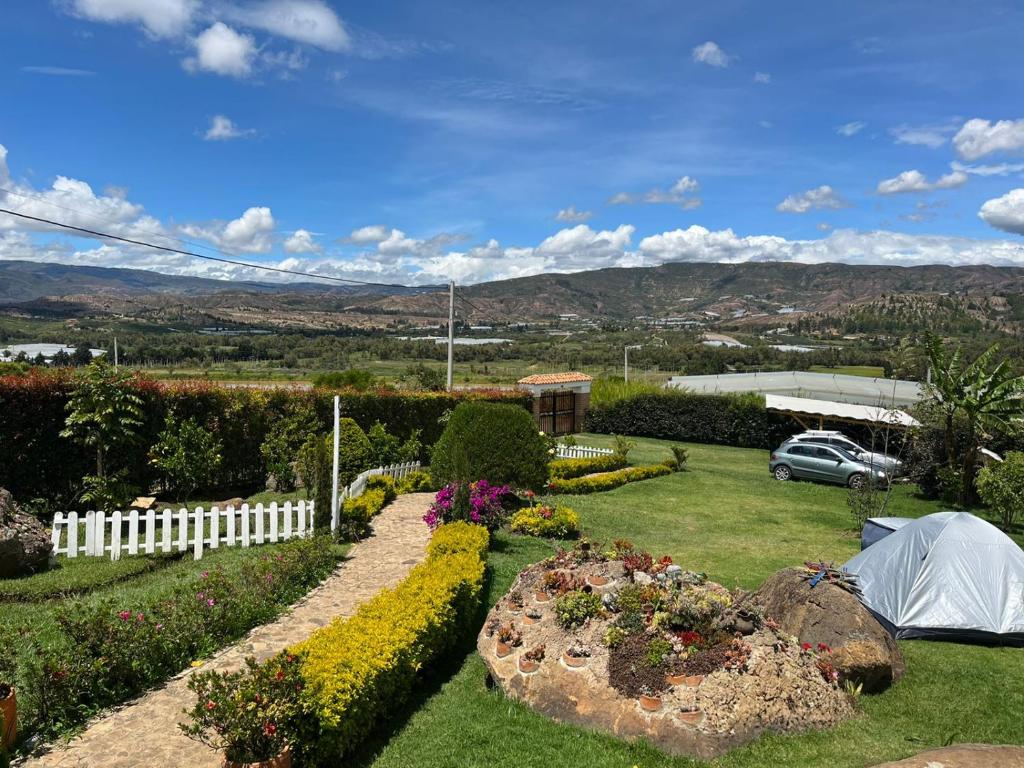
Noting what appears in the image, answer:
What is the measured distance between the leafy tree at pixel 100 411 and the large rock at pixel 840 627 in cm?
1168

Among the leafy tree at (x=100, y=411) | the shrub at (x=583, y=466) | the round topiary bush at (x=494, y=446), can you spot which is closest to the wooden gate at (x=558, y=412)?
the shrub at (x=583, y=466)

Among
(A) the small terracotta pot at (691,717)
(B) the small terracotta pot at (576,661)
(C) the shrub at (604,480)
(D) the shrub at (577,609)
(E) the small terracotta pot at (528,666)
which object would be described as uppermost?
(D) the shrub at (577,609)

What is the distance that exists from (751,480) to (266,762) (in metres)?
20.0

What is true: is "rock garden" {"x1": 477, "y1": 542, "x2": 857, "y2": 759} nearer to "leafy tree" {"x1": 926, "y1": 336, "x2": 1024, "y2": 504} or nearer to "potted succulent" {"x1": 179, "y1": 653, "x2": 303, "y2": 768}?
"potted succulent" {"x1": 179, "y1": 653, "x2": 303, "y2": 768}

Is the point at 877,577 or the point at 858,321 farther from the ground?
the point at 858,321

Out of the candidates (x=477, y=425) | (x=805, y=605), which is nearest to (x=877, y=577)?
(x=805, y=605)

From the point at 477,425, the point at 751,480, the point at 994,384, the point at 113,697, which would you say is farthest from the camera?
the point at 751,480

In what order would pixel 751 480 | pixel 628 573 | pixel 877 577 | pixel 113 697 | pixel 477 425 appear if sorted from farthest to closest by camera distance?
pixel 751 480 < pixel 477 425 < pixel 877 577 < pixel 628 573 < pixel 113 697

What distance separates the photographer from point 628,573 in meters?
7.79

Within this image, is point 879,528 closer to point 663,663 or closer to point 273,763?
point 663,663

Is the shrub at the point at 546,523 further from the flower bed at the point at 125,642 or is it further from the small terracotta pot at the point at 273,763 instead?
the small terracotta pot at the point at 273,763

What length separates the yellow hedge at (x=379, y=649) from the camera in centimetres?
512

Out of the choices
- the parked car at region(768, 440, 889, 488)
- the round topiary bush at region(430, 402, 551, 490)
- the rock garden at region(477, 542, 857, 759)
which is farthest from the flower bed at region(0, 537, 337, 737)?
the parked car at region(768, 440, 889, 488)

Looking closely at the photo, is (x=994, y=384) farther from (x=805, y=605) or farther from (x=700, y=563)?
(x=805, y=605)
